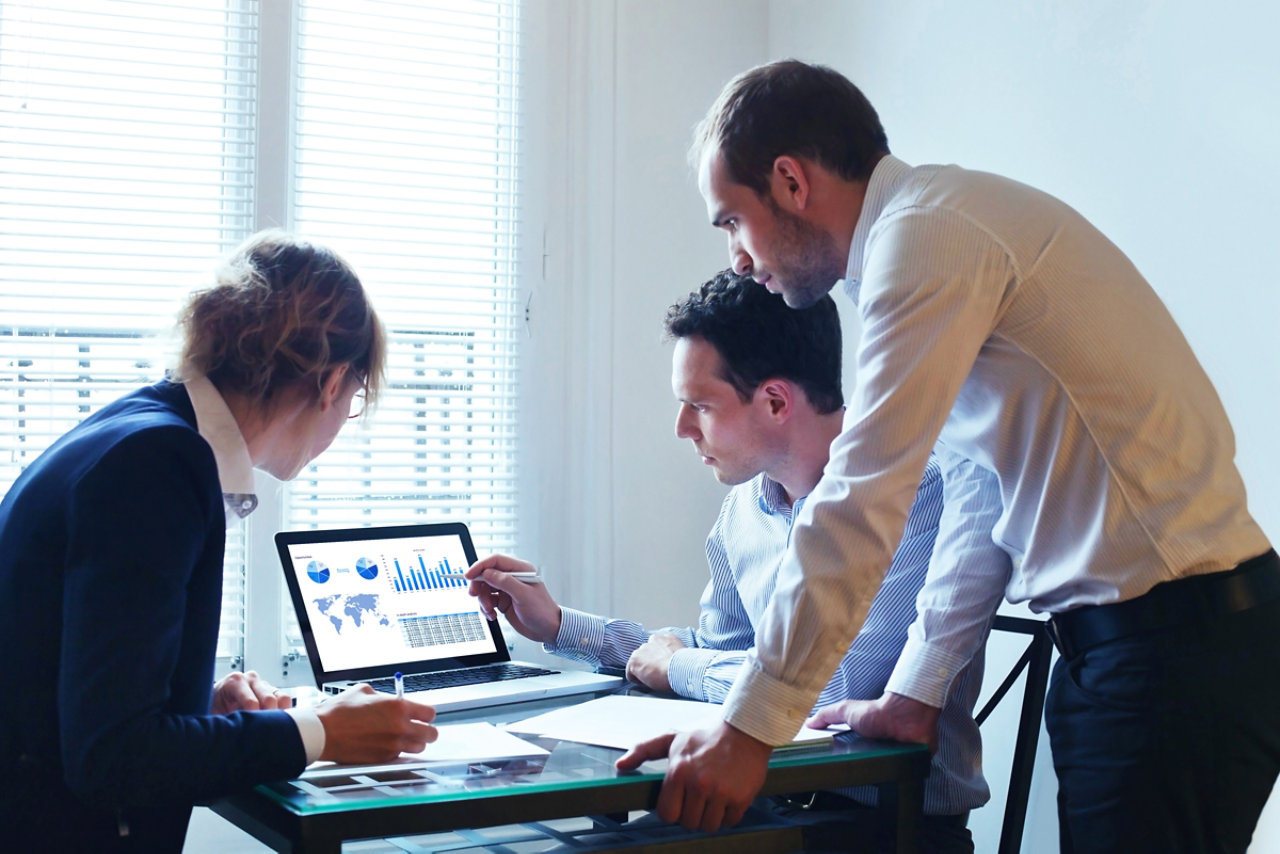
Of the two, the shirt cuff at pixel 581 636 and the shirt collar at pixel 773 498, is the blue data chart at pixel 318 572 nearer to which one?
the shirt cuff at pixel 581 636

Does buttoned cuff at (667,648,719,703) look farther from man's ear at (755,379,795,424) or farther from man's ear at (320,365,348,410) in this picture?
man's ear at (320,365,348,410)

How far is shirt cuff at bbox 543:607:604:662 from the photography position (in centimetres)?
208

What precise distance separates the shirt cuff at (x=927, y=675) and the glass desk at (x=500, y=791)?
73 mm

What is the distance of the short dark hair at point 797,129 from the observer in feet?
4.93

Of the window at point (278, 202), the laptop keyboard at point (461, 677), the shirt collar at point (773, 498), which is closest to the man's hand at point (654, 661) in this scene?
the laptop keyboard at point (461, 677)

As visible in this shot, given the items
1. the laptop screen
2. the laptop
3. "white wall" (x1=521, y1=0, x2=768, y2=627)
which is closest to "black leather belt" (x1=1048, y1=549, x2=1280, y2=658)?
the laptop

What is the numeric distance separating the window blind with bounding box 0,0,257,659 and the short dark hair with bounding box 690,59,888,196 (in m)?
1.50

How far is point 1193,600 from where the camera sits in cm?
124

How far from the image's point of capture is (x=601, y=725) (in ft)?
4.84

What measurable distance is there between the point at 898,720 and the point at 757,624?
46 centimetres

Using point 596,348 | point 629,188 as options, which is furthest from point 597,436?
point 629,188

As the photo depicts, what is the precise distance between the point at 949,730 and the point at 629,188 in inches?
75.8

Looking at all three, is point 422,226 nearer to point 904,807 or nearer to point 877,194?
point 877,194

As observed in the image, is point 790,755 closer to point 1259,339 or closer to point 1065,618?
point 1065,618
